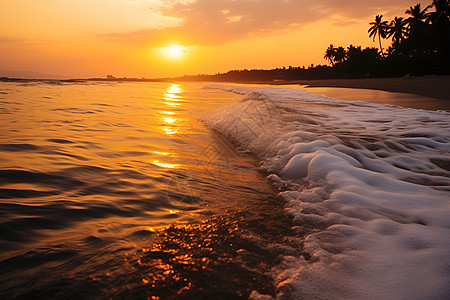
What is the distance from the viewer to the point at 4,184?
9.12 ft

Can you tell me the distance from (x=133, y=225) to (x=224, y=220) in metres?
0.73

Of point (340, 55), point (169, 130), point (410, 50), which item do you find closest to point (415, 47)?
point (410, 50)

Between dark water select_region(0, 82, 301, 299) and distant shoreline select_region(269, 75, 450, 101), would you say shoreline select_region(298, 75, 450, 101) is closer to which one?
distant shoreline select_region(269, 75, 450, 101)

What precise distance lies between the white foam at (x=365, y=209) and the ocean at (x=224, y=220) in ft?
0.04

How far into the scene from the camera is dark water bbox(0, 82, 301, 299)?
5.17 ft

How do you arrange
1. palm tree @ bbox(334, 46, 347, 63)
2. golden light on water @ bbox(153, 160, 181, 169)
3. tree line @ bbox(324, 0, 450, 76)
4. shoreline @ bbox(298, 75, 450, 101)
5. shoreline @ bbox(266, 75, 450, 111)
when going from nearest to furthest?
golden light on water @ bbox(153, 160, 181, 169) < shoreline @ bbox(266, 75, 450, 111) < shoreline @ bbox(298, 75, 450, 101) < tree line @ bbox(324, 0, 450, 76) < palm tree @ bbox(334, 46, 347, 63)

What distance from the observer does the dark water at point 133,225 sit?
5.17 ft

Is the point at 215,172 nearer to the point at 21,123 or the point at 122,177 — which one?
the point at 122,177

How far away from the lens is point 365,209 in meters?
2.62

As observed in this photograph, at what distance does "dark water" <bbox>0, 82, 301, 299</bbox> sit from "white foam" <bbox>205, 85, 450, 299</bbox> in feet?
0.79

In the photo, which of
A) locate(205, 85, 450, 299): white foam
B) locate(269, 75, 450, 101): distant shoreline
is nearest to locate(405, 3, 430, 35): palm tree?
locate(269, 75, 450, 101): distant shoreline

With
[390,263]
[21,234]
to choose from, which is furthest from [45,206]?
[390,263]

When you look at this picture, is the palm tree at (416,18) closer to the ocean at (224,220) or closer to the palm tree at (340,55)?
the palm tree at (340,55)

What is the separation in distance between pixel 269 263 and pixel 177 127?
533 cm
